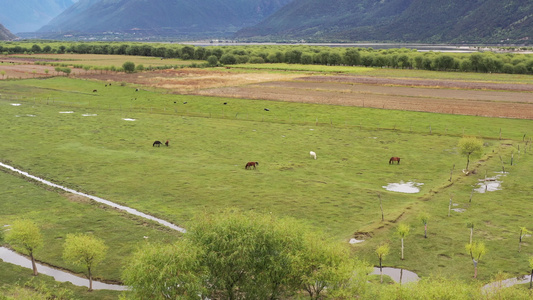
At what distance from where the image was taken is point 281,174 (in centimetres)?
5388

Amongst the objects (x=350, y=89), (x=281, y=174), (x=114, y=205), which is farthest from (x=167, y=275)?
(x=350, y=89)

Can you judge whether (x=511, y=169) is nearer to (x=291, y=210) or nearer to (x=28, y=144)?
(x=291, y=210)

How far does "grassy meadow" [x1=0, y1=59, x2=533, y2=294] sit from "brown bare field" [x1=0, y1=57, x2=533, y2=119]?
12267mm

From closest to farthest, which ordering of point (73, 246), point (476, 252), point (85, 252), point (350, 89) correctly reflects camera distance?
point (73, 246)
point (85, 252)
point (476, 252)
point (350, 89)

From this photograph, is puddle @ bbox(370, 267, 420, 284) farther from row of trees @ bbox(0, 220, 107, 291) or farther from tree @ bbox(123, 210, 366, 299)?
row of trees @ bbox(0, 220, 107, 291)

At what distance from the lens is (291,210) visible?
43.2m

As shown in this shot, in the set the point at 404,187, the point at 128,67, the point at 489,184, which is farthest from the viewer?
the point at 128,67

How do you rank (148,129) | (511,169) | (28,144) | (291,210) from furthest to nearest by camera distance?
1. (148,129)
2. (28,144)
3. (511,169)
4. (291,210)

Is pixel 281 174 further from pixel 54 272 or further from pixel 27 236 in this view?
pixel 27 236

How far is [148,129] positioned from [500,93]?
86063mm

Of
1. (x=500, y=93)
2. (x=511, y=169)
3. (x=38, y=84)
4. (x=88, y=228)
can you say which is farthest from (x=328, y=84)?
(x=88, y=228)

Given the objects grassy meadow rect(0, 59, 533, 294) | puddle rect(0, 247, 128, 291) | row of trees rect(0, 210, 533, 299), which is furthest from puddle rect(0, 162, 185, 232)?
row of trees rect(0, 210, 533, 299)

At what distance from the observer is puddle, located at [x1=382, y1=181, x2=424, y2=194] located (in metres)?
48.7

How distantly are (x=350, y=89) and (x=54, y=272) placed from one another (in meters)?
108
